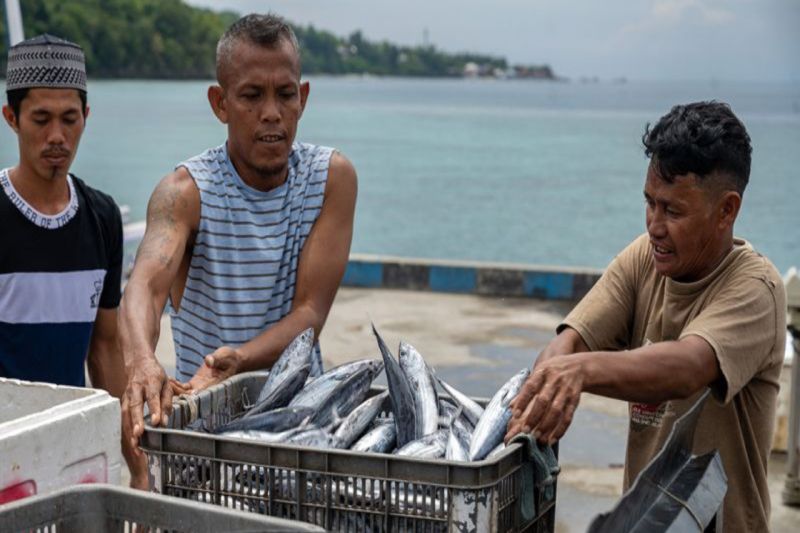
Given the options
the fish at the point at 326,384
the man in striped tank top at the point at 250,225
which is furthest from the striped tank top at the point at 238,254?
the fish at the point at 326,384

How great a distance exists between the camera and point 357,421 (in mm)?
2930

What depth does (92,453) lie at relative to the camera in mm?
2814

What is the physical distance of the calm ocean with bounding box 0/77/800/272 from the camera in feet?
152

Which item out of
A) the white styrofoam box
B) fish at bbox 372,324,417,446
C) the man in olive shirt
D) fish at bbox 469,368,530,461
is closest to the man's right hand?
the white styrofoam box

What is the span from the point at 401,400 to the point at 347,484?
41cm

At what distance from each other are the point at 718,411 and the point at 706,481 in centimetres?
46

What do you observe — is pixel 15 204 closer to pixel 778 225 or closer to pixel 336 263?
pixel 336 263

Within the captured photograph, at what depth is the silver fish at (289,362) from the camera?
3.06 metres

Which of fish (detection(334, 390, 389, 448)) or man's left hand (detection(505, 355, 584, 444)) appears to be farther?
fish (detection(334, 390, 389, 448))

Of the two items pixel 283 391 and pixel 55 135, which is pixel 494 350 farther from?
pixel 283 391

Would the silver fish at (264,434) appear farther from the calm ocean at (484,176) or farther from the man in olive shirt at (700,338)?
the calm ocean at (484,176)

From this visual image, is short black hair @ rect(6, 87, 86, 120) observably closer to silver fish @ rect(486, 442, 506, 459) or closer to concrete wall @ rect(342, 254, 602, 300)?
silver fish @ rect(486, 442, 506, 459)

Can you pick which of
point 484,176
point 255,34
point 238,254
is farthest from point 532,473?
point 484,176

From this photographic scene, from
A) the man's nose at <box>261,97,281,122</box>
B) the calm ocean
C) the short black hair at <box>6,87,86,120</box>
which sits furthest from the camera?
the calm ocean
